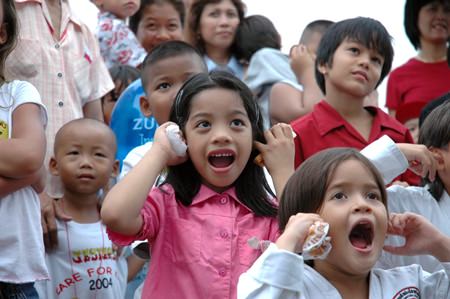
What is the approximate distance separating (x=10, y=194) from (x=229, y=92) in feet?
3.38

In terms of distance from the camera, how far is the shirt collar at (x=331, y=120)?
5.36 meters

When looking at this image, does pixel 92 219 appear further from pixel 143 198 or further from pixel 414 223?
pixel 414 223

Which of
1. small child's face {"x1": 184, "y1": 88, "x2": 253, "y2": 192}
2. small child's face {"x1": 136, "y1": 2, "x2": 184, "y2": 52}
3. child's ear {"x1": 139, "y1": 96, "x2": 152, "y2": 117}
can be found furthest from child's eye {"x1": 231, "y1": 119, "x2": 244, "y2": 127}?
small child's face {"x1": 136, "y1": 2, "x2": 184, "y2": 52}

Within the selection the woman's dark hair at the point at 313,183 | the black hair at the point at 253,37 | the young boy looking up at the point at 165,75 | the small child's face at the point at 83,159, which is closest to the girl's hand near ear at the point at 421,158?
the woman's dark hair at the point at 313,183

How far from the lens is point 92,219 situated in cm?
543

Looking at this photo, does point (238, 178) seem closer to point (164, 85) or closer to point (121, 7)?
point (164, 85)

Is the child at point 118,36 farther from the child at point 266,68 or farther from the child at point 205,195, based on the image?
the child at point 205,195

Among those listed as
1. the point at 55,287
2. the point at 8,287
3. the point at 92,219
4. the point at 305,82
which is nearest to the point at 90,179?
the point at 92,219

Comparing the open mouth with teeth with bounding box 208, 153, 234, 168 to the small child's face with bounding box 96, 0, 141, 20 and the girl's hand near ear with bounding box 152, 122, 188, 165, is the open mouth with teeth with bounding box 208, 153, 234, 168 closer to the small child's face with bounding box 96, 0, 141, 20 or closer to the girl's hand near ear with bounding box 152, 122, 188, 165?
the girl's hand near ear with bounding box 152, 122, 188, 165

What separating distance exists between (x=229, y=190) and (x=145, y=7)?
333 centimetres

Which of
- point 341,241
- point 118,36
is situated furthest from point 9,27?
point 118,36

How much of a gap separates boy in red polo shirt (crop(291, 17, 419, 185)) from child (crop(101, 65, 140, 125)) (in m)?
1.83

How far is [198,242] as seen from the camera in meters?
4.11

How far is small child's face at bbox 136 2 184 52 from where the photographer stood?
24.0 feet
